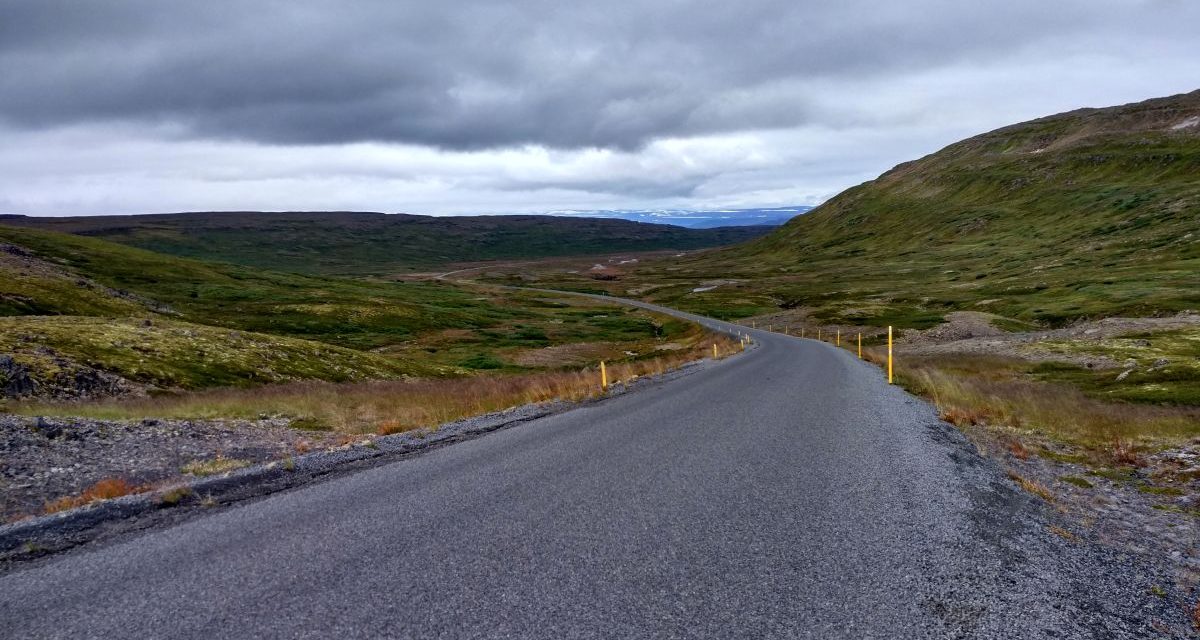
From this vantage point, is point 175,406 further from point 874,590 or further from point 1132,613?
point 1132,613

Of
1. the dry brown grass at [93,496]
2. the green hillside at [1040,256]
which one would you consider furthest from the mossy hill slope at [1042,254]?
the dry brown grass at [93,496]

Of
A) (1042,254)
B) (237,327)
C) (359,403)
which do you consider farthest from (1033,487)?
(1042,254)

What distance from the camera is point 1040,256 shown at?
122062 millimetres

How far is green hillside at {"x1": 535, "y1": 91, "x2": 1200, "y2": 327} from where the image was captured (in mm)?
74875

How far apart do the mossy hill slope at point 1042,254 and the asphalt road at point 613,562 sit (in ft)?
212

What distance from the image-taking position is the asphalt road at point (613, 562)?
17.1 ft

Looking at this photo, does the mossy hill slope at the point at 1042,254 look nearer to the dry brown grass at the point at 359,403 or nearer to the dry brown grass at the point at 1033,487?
the dry brown grass at the point at 359,403

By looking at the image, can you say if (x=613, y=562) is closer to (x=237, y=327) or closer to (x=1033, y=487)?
(x=1033, y=487)

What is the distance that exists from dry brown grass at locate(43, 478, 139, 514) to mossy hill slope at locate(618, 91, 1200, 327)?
71233mm

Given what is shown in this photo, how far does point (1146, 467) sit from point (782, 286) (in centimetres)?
12618

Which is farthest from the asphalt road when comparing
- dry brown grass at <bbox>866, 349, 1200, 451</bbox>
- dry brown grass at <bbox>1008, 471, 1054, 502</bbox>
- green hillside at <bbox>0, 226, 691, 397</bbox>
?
green hillside at <bbox>0, 226, 691, 397</bbox>

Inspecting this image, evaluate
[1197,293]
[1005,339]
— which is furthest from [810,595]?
[1197,293]

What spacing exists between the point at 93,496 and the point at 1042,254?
482 ft

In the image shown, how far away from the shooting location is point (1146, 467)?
39.5ft
